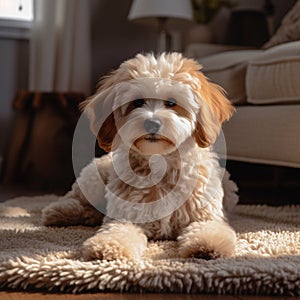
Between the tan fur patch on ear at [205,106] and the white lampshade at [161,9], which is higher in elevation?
the white lampshade at [161,9]

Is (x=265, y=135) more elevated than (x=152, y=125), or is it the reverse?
(x=152, y=125)

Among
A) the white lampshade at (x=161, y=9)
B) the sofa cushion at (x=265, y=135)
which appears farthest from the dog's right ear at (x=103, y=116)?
the white lampshade at (x=161, y=9)

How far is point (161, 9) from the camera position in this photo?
3.02 meters

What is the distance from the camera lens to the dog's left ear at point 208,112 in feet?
4.58

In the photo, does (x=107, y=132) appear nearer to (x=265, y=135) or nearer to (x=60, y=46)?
(x=265, y=135)

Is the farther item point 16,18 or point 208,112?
point 16,18

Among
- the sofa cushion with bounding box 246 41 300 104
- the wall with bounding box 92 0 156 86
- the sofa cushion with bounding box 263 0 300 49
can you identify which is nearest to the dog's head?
the sofa cushion with bounding box 246 41 300 104

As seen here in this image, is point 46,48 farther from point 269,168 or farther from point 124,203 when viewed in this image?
point 124,203

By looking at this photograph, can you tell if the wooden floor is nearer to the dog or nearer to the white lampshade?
the dog

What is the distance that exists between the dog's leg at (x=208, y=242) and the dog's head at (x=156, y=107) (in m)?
0.20

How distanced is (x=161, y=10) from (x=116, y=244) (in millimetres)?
2011

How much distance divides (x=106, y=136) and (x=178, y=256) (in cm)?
35

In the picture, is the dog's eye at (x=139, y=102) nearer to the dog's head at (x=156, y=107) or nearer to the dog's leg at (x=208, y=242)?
the dog's head at (x=156, y=107)

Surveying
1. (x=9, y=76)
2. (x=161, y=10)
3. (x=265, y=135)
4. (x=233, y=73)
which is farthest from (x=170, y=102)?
(x=9, y=76)
